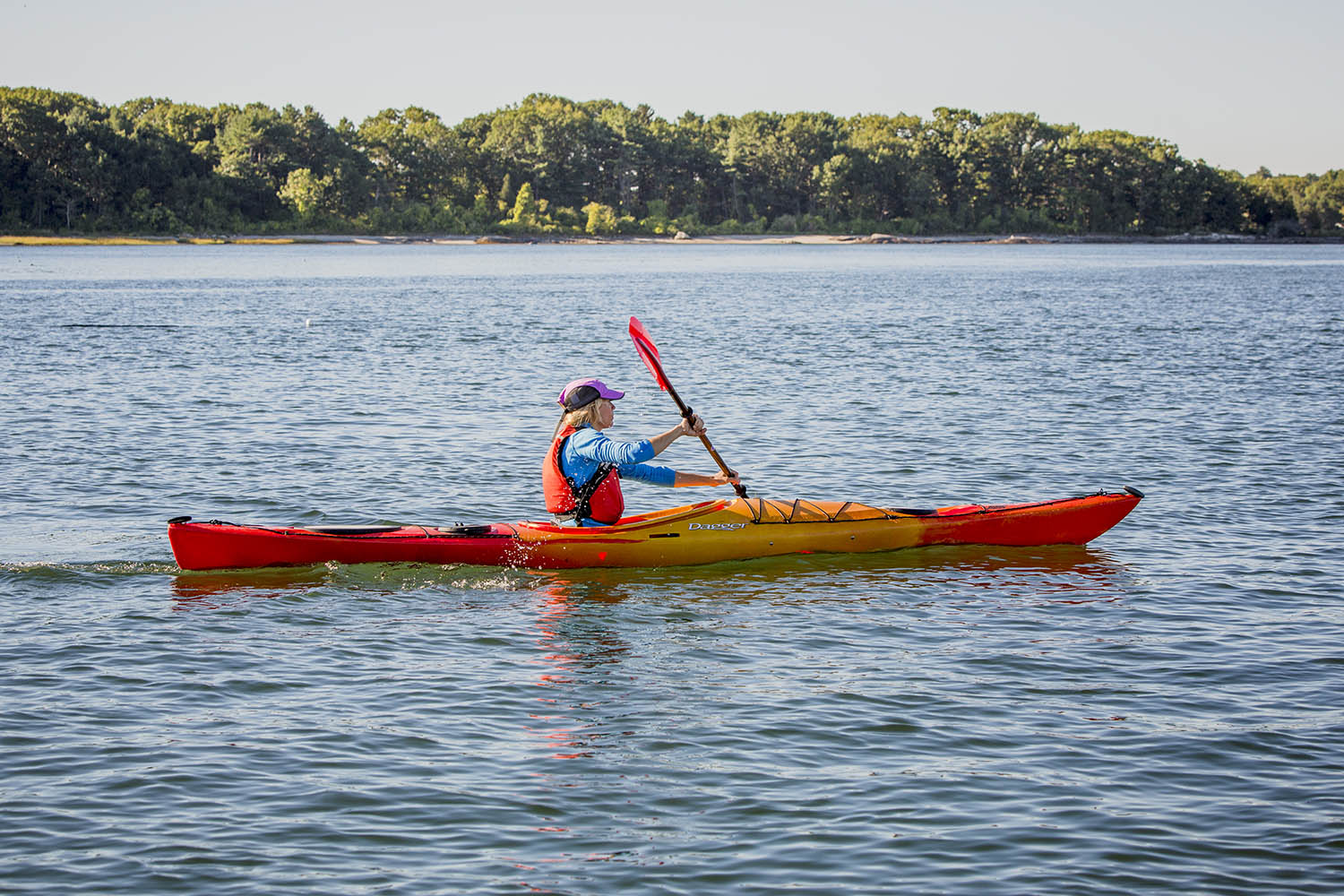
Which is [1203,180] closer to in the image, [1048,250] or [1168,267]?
[1048,250]

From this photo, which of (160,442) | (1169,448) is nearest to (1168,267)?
(1169,448)

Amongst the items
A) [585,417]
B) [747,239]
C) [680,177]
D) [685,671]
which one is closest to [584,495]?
[585,417]

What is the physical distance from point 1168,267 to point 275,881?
3434 inches

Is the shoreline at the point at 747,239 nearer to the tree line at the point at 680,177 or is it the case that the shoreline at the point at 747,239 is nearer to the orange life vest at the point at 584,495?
the tree line at the point at 680,177

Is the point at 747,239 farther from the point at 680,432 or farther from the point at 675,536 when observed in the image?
the point at 680,432

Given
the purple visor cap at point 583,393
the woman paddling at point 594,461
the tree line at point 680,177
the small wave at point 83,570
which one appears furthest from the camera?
the tree line at point 680,177

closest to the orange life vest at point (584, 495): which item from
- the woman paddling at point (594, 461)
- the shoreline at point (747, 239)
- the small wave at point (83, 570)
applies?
the woman paddling at point (594, 461)

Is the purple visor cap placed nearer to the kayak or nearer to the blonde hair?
the blonde hair

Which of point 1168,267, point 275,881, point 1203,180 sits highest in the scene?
point 1203,180

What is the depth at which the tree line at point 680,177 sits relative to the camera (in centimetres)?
11750

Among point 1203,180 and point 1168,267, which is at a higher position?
point 1203,180

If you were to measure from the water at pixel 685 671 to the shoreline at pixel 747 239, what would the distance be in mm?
99398

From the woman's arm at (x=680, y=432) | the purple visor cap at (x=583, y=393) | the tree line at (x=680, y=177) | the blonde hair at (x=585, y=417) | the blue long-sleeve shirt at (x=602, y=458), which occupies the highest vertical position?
the tree line at (x=680, y=177)

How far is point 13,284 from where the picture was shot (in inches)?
2243
